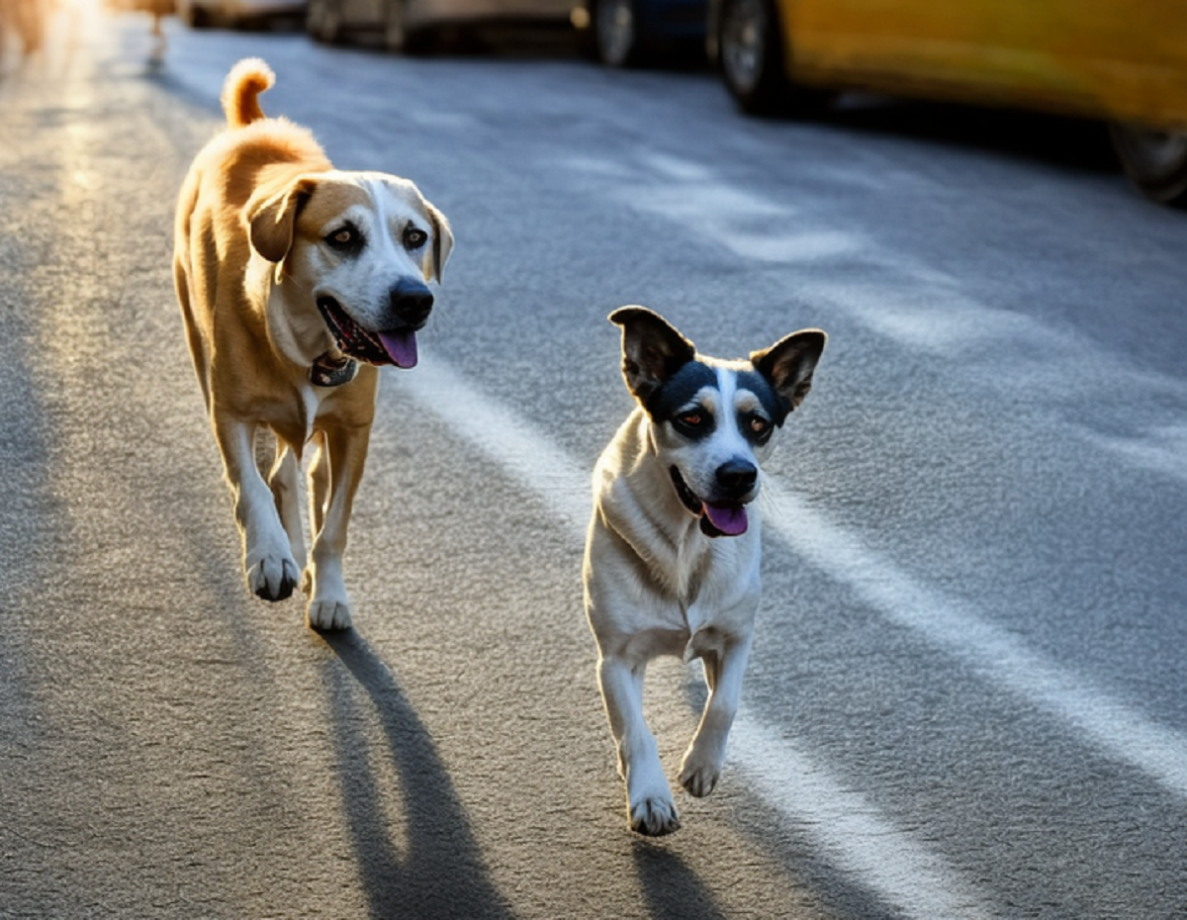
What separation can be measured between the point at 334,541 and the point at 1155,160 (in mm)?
7664

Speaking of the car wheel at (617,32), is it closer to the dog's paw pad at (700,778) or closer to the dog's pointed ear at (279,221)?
the dog's pointed ear at (279,221)

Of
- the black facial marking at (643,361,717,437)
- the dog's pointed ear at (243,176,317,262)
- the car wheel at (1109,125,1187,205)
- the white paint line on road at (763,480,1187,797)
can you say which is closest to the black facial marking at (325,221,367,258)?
the dog's pointed ear at (243,176,317,262)

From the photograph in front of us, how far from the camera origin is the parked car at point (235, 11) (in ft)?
92.0

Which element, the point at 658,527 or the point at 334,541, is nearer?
the point at 658,527

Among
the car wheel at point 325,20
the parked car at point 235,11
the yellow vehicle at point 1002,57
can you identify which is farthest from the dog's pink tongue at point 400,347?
the parked car at point 235,11

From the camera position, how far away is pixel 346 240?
5281mm

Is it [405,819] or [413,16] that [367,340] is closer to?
[405,819]

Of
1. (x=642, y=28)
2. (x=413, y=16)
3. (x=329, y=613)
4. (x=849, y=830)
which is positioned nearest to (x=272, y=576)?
(x=329, y=613)

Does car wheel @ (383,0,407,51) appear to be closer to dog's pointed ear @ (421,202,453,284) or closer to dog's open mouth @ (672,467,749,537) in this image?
dog's pointed ear @ (421,202,453,284)

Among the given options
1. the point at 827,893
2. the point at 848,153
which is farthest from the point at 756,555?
the point at 848,153

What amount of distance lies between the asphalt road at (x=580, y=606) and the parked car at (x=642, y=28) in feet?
22.3

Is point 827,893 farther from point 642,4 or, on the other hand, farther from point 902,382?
point 642,4

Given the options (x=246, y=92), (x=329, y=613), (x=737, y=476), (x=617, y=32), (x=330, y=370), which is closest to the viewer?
(x=737, y=476)

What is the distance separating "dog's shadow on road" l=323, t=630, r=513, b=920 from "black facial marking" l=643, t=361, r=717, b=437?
999 millimetres
